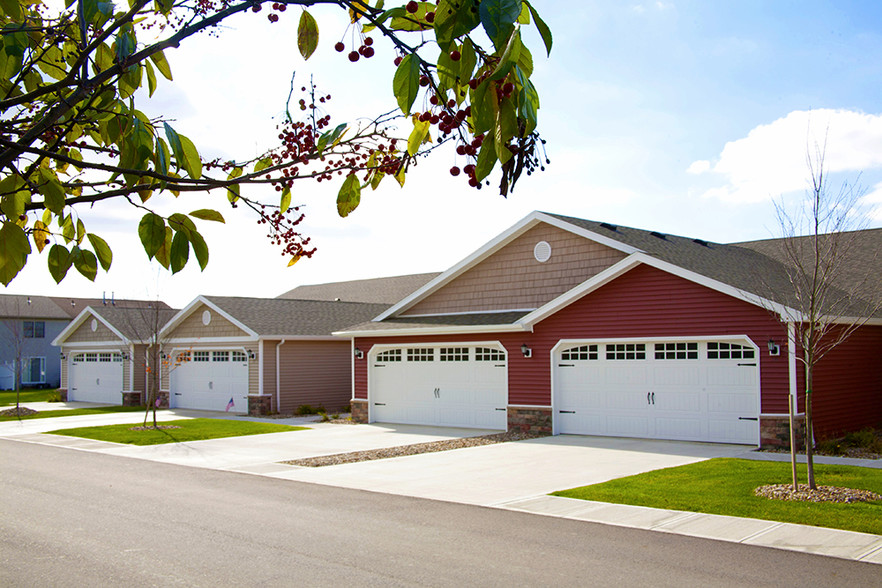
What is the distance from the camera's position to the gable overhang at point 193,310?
26.5 meters

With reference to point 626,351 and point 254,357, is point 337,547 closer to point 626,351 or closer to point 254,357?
point 626,351

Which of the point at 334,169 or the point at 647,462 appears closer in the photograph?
the point at 334,169

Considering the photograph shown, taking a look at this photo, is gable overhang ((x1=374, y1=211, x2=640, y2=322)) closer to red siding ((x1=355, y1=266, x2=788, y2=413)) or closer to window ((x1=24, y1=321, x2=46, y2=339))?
red siding ((x1=355, y1=266, x2=788, y2=413))

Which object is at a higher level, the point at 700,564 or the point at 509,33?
the point at 509,33

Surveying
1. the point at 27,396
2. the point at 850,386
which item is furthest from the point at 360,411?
the point at 27,396

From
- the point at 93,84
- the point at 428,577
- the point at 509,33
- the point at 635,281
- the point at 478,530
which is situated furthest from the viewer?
the point at 635,281

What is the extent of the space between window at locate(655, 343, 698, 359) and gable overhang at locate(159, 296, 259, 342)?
14081 mm

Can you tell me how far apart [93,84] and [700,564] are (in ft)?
23.0

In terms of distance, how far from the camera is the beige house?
87.4ft

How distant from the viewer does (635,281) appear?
1734 cm

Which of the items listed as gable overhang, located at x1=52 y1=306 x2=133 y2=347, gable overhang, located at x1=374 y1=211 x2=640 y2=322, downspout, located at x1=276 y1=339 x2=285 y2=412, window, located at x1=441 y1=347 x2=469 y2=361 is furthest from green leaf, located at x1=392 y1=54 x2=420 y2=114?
gable overhang, located at x1=52 y1=306 x2=133 y2=347

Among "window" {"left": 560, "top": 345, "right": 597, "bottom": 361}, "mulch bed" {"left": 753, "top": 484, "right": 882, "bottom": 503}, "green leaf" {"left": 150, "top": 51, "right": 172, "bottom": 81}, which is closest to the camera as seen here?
"green leaf" {"left": 150, "top": 51, "right": 172, "bottom": 81}

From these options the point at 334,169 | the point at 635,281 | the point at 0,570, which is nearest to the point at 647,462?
the point at 635,281

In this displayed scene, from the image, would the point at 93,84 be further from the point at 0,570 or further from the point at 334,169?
the point at 0,570
